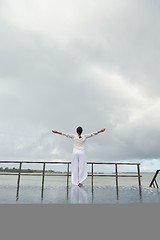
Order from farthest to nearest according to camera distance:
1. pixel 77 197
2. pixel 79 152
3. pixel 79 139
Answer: pixel 79 152, pixel 79 139, pixel 77 197

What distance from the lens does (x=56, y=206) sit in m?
4.16

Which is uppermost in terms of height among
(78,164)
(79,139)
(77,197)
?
(79,139)

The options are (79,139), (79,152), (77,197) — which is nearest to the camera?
(77,197)

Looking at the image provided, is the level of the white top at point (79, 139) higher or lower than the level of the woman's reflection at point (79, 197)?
higher

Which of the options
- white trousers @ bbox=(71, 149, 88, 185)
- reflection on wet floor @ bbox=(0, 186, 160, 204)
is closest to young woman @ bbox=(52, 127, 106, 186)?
white trousers @ bbox=(71, 149, 88, 185)

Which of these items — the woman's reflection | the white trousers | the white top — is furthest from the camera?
the white trousers

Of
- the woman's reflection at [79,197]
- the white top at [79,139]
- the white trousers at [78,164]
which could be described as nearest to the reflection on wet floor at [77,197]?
the woman's reflection at [79,197]

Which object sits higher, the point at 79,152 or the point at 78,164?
the point at 79,152

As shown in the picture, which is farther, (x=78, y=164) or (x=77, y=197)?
(x=78, y=164)

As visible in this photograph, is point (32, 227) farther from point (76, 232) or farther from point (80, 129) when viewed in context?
point (80, 129)

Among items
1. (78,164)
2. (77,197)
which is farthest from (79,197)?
(78,164)

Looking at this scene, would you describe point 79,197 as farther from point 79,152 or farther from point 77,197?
point 79,152

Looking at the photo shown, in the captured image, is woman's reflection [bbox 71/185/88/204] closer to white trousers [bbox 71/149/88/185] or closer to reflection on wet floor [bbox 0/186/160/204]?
reflection on wet floor [bbox 0/186/160/204]

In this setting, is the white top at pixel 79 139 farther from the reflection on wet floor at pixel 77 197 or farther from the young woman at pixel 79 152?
the reflection on wet floor at pixel 77 197
